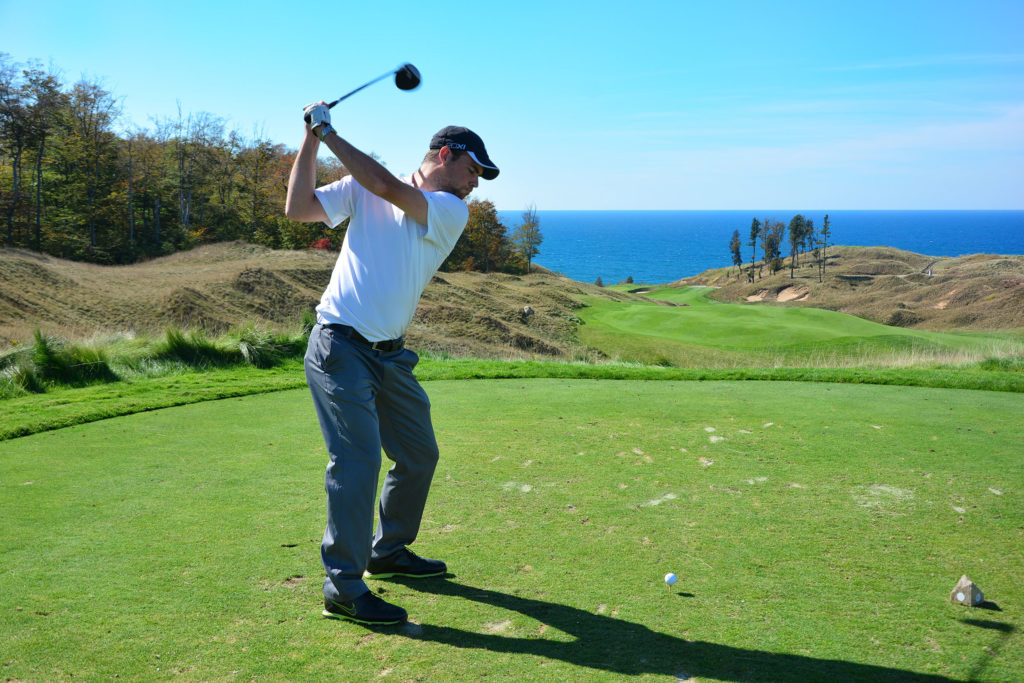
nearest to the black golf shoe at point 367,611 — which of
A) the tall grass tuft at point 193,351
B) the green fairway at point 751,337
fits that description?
the tall grass tuft at point 193,351

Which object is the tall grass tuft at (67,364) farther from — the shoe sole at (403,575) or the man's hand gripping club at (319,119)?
the man's hand gripping club at (319,119)

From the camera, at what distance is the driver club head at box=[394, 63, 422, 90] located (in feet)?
14.1

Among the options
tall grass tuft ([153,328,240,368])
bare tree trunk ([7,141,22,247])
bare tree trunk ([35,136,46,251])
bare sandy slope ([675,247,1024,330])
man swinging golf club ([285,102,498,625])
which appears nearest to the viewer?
man swinging golf club ([285,102,498,625])

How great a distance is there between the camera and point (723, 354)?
91.8ft

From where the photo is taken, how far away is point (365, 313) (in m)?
3.67

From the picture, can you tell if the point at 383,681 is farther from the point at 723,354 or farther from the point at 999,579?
the point at 723,354

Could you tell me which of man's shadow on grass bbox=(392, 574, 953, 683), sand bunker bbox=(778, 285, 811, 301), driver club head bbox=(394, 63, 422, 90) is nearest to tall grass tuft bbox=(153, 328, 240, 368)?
driver club head bbox=(394, 63, 422, 90)

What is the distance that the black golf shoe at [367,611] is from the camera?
3354 millimetres

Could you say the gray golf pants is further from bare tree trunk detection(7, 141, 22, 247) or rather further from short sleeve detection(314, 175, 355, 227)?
bare tree trunk detection(7, 141, 22, 247)

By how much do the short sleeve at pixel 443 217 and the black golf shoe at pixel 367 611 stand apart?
1.78m

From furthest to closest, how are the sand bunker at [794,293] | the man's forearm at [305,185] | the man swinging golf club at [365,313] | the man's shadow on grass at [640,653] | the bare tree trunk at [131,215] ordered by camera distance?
the sand bunker at [794,293], the bare tree trunk at [131,215], the man's forearm at [305,185], the man swinging golf club at [365,313], the man's shadow on grass at [640,653]

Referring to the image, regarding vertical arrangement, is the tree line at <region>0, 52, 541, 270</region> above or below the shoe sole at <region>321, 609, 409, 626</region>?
above

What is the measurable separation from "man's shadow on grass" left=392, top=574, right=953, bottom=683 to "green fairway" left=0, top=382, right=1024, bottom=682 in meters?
0.01

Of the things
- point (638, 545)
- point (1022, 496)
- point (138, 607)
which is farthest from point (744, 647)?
point (1022, 496)
